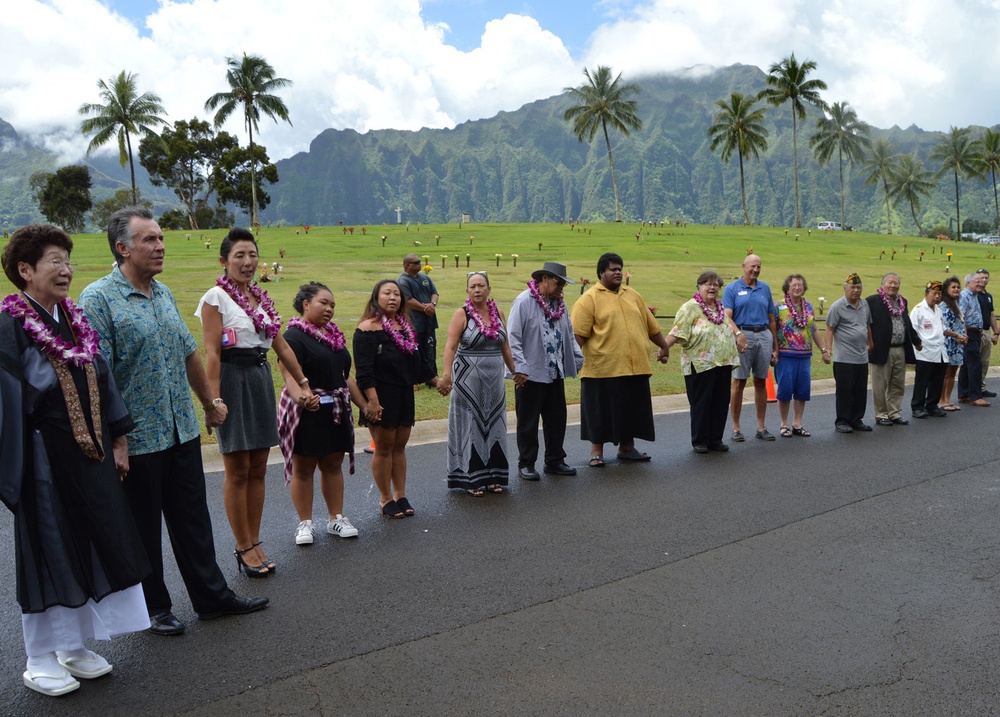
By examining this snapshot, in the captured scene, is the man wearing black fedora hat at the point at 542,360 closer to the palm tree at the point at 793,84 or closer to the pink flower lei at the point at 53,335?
the pink flower lei at the point at 53,335

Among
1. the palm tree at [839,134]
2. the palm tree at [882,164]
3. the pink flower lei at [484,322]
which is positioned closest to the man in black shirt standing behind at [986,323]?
the pink flower lei at [484,322]

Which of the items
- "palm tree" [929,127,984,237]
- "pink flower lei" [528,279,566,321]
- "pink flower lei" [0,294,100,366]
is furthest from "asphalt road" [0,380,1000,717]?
"palm tree" [929,127,984,237]

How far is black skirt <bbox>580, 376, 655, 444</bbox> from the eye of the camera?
897 cm

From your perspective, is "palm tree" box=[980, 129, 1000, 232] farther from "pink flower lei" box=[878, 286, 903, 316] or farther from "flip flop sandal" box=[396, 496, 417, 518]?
"flip flop sandal" box=[396, 496, 417, 518]

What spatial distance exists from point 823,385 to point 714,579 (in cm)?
1080

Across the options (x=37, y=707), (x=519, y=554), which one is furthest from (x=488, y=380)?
(x=37, y=707)

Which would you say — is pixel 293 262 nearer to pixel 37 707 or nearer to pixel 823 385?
pixel 823 385

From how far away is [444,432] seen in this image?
1061 centimetres

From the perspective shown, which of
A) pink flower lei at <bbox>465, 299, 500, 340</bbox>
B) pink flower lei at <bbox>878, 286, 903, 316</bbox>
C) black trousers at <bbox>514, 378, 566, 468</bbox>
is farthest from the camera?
pink flower lei at <bbox>878, 286, 903, 316</bbox>

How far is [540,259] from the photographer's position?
127 ft

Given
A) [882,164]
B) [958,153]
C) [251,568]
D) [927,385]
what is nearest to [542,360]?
[251,568]

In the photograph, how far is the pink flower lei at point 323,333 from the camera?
628cm

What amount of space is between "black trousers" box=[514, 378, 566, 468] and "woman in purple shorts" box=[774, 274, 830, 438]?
3321 millimetres

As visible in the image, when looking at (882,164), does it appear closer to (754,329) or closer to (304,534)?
(754,329)
